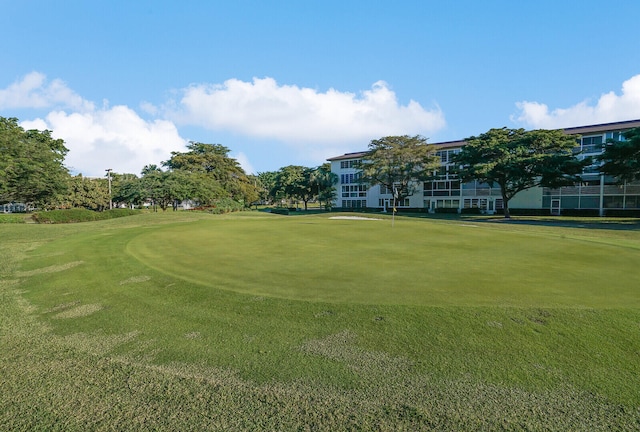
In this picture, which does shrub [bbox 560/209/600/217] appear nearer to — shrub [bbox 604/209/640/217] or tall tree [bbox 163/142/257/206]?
shrub [bbox 604/209/640/217]

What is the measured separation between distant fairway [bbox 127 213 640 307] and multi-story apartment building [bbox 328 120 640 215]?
36032 mm

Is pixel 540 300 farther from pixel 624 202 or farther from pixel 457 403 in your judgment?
pixel 624 202

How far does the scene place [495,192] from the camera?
62219 millimetres

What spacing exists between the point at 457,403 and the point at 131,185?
2709 inches

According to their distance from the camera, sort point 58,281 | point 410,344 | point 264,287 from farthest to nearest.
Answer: point 58,281 → point 264,287 → point 410,344

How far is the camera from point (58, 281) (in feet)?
29.7

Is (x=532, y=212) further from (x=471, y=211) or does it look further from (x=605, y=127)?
(x=605, y=127)

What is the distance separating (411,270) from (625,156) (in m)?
40.3

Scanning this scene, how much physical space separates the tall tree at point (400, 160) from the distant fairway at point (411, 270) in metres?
43.1

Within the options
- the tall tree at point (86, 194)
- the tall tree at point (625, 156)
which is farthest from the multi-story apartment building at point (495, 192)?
the tall tree at point (86, 194)

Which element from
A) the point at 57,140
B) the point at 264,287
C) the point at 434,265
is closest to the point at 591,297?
the point at 434,265

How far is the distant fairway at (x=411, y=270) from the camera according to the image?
7109 millimetres

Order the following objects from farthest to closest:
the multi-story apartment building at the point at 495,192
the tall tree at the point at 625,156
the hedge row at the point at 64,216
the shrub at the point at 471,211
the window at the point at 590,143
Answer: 1. the shrub at the point at 471,211
2. the window at the point at 590,143
3. the multi-story apartment building at the point at 495,192
4. the tall tree at the point at 625,156
5. the hedge row at the point at 64,216

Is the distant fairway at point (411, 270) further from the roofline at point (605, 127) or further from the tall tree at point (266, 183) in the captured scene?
the tall tree at point (266, 183)
